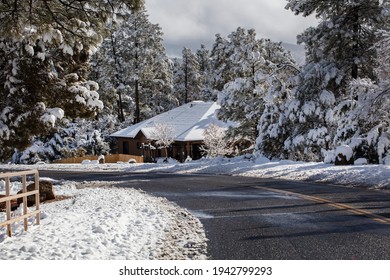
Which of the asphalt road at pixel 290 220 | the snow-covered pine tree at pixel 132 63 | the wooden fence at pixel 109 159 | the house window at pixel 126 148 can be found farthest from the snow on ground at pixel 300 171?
the snow-covered pine tree at pixel 132 63

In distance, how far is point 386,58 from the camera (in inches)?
738

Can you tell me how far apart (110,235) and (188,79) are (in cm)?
6293

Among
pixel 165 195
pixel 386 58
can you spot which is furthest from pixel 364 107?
pixel 165 195

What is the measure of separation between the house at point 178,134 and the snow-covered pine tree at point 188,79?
1944 centimetres

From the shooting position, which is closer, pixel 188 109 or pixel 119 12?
pixel 119 12

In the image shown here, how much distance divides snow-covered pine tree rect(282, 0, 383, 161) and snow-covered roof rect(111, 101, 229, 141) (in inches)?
635

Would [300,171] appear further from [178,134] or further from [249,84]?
[178,134]

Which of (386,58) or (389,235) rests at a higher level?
(386,58)

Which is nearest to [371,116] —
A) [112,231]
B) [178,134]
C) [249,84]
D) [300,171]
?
[300,171]
